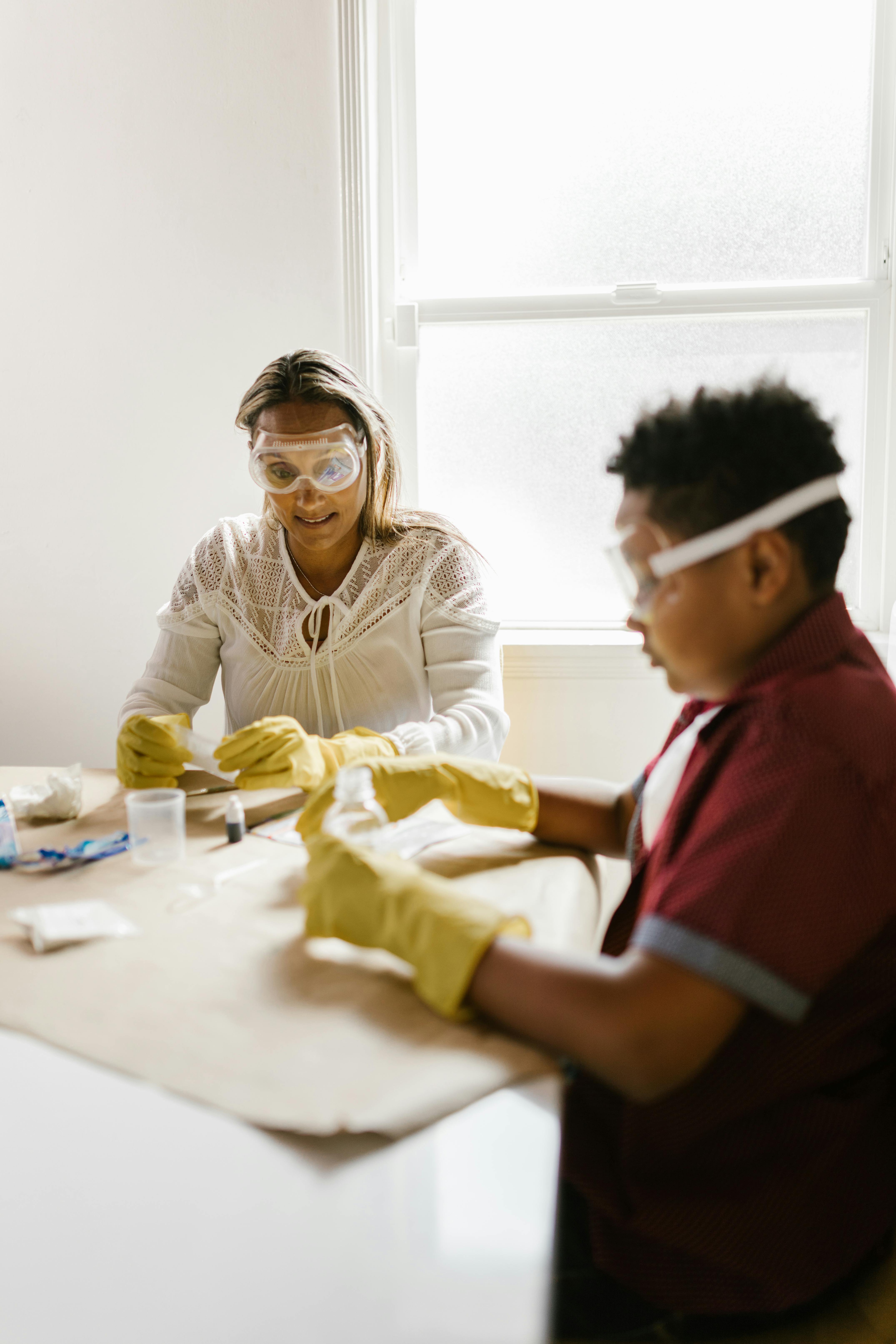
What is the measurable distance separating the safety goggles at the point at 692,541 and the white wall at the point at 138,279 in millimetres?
1794

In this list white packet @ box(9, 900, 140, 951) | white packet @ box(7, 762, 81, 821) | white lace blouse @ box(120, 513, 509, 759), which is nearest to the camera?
white packet @ box(9, 900, 140, 951)

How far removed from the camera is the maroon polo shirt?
784 mm

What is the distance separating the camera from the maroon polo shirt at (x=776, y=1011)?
78 centimetres

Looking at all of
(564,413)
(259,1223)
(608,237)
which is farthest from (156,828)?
(608,237)

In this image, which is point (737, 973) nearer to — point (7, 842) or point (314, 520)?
point (7, 842)

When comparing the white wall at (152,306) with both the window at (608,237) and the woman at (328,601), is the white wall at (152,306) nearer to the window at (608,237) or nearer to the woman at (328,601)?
the window at (608,237)

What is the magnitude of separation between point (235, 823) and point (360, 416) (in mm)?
973

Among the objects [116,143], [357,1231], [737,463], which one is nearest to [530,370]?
[116,143]

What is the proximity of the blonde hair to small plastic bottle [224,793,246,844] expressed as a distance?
2.82 feet

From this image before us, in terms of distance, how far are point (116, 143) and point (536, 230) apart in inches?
44.2

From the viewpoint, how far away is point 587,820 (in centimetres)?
132

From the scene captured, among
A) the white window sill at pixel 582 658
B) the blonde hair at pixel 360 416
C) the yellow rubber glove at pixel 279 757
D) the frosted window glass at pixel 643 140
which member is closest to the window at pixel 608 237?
the frosted window glass at pixel 643 140

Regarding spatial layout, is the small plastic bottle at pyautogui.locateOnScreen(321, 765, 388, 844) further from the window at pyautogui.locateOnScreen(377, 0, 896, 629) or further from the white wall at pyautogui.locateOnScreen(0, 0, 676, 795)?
the window at pyautogui.locateOnScreen(377, 0, 896, 629)

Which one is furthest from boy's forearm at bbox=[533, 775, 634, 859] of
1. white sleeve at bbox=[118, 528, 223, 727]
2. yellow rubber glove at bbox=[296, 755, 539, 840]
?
white sleeve at bbox=[118, 528, 223, 727]
